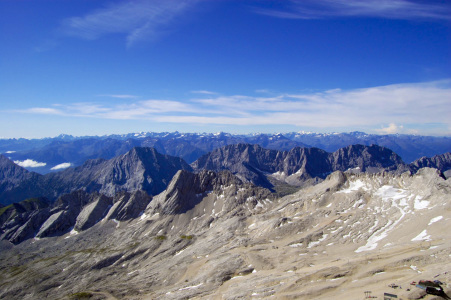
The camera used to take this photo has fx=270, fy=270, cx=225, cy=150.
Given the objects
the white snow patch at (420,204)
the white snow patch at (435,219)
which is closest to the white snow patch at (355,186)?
the white snow patch at (420,204)

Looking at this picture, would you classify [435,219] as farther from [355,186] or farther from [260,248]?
[260,248]

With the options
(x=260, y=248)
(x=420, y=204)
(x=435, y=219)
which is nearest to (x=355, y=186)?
(x=420, y=204)

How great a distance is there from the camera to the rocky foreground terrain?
211ft

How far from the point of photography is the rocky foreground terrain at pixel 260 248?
64438 mm

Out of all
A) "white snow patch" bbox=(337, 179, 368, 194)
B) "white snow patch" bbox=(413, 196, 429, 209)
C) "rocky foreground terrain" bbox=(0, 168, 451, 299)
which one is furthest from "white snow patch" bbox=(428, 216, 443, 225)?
"white snow patch" bbox=(337, 179, 368, 194)

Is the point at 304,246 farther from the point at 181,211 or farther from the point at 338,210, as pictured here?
the point at 181,211

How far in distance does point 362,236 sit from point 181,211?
12173 cm

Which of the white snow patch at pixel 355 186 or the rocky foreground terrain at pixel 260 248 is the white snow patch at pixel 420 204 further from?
the white snow patch at pixel 355 186

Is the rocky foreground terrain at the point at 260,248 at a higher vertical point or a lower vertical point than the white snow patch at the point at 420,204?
lower

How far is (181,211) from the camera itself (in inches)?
7426

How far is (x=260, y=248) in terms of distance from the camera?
356ft

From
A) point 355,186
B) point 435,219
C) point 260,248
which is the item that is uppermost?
point 355,186

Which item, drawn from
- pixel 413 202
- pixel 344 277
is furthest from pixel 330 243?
pixel 413 202

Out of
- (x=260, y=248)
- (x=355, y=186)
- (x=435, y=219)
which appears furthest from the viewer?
(x=355, y=186)
